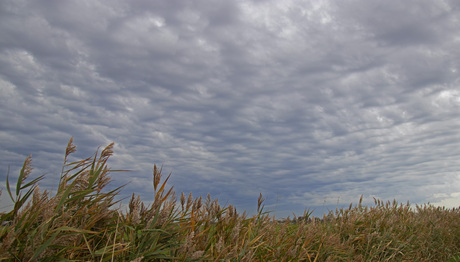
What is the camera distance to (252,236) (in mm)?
4445

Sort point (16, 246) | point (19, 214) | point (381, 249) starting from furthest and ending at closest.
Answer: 1. point (381, 249)
2. point (19, 214)
3. point (16, 246)

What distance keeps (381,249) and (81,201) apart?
18.3 feet

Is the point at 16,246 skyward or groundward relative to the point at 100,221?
groundward

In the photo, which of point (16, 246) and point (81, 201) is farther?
point (81, 201)

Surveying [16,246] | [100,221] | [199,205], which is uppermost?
[199,205]

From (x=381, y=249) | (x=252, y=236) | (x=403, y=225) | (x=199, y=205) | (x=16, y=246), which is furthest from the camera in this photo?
(x=403, y=225)

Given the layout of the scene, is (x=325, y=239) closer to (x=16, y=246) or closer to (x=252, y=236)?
Result: (x=252, y=236)

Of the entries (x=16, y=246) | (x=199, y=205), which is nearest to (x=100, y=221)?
(x=16, y=246)

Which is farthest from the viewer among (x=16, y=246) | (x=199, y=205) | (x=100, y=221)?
(x=199, y=205)

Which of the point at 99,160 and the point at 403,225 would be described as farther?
the point at 403,225

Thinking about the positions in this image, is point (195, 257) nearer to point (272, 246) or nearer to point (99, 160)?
point (99, 160)

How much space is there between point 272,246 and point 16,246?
3.08 metres

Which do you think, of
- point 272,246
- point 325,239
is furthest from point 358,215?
point 272,246

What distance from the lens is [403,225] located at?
8.04m
